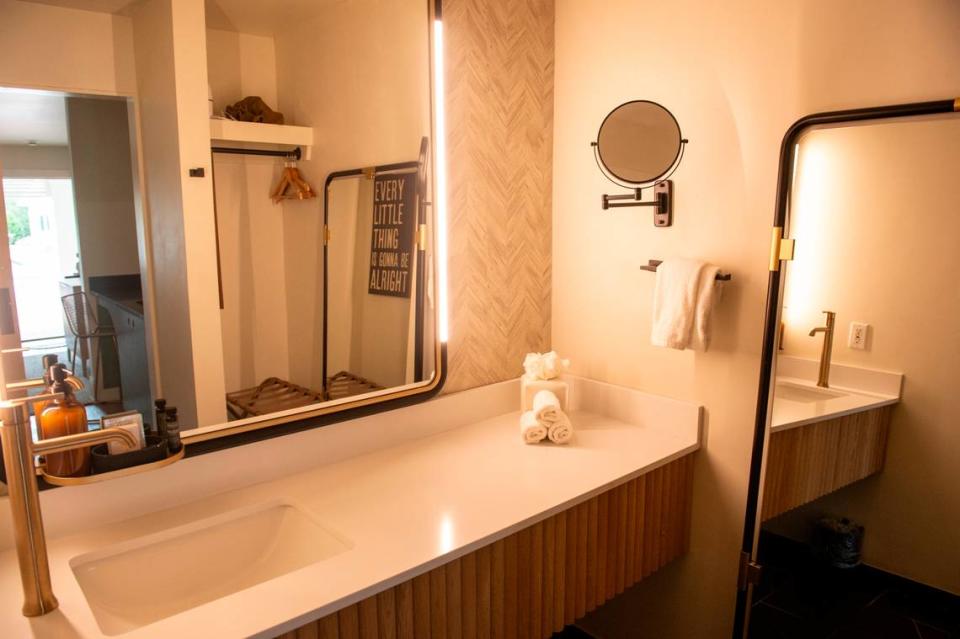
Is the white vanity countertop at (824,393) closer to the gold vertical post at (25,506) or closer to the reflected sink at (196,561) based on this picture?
the reflected sink at (196,561)

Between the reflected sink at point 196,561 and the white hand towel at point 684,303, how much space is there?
0.99m

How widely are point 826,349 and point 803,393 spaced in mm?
130

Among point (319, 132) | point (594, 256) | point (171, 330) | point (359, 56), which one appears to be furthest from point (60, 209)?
point (594, 256)

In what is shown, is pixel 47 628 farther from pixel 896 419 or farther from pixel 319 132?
pixel 896 419

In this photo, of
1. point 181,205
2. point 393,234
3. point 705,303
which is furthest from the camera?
point 393,234

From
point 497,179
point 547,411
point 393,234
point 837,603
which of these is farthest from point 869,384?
point 393,234

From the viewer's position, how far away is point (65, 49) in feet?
3.96

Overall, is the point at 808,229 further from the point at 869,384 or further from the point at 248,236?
the point at 248,236

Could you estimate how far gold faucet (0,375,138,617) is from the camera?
0.97 metres

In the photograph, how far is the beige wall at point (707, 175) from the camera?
4.64 ft

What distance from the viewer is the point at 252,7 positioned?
1.47 metres

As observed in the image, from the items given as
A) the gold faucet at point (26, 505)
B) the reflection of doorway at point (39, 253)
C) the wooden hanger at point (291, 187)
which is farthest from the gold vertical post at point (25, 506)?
the wooden hanger at point (291, 187)

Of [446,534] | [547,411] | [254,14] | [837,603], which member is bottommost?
[837,603]

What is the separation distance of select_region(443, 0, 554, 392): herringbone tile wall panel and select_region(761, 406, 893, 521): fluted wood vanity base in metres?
0.83
